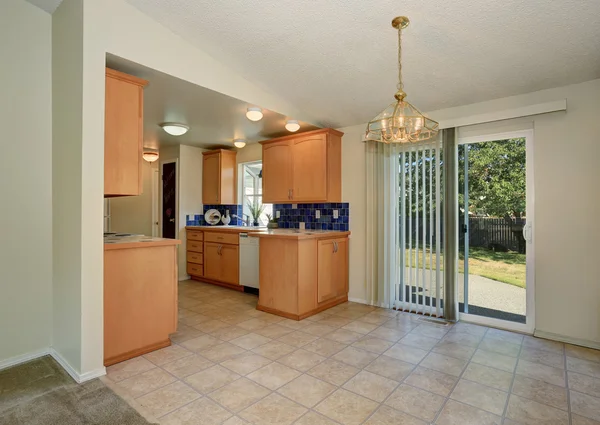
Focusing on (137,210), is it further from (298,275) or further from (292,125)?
(298,275)

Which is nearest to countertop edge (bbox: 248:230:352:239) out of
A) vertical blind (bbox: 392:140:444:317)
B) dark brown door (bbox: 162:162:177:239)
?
vertical blind (bbox: 392:140:444:317)

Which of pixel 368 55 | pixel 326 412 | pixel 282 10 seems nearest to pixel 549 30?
pixel 368 55

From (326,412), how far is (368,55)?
8.86 feet

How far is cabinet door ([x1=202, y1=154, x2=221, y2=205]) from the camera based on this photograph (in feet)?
18.2

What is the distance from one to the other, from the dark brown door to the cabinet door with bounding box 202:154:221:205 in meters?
0.48

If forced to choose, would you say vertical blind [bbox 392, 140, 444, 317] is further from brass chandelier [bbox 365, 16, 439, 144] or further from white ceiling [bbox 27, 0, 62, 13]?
white ceiling [bbox 27, 0, 62, 13]

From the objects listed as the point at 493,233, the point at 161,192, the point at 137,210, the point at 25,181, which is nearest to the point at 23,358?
the point at 25,181

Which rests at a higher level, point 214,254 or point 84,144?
point 84,144

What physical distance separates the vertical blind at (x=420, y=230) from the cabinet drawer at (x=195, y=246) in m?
3.08

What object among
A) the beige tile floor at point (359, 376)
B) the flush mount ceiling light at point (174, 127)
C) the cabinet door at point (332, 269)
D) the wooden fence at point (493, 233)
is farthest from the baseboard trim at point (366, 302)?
the flush mount ceiling light at point (174, 127)

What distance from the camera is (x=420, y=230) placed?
3752 mm

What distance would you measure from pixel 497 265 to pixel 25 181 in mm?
4342

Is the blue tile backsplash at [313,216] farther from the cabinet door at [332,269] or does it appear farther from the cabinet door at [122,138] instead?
the cabinet door at [122,138]

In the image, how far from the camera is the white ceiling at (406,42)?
7.44 ft
